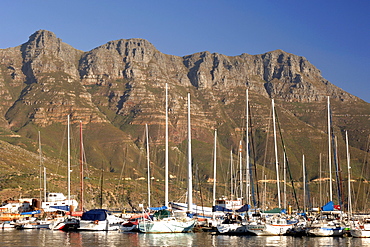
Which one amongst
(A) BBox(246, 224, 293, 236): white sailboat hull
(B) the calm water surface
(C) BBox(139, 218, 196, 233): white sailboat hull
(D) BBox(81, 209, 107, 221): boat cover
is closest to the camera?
(B) the calm water surface

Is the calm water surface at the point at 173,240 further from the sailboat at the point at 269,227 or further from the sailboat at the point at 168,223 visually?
the sailboat at the point at 269,227

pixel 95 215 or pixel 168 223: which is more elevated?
pixel 95 215

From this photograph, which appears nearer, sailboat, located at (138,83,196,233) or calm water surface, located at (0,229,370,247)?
calm water surface, located at (0,229,370,247)

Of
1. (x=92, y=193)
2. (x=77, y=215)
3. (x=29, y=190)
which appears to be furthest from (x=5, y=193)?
(x=77, y=215)

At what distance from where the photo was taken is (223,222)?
76.6 meters

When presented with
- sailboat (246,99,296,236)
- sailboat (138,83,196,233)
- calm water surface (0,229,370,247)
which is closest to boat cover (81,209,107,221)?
calm water surface (0,229,370,247)

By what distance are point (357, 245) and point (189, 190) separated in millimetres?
21380

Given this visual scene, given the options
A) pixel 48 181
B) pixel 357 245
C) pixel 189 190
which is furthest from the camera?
pixel 48 181

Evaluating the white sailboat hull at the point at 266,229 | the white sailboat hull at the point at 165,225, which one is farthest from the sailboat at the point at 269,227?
the white sailboat hull at the point at 165,225

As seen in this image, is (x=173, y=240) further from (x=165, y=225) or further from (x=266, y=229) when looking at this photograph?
(x=266, y=229)

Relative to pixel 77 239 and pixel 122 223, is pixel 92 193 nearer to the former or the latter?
pixel 122 223

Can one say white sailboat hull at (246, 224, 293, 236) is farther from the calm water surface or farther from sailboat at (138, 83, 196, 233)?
sailboat at (138, 83, 196, 233)

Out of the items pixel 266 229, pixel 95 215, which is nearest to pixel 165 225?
pixel 266 229

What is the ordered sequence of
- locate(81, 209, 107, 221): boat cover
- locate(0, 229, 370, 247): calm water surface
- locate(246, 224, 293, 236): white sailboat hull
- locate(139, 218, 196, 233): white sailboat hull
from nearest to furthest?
locate(0, 229, 370, 247): calm water surface, locate(139, 218, 196, 233): white sailboat hull, locate(246, 224, 293, 236): white sailboat hull, locate(81, 209, 107, 221): boat cover
